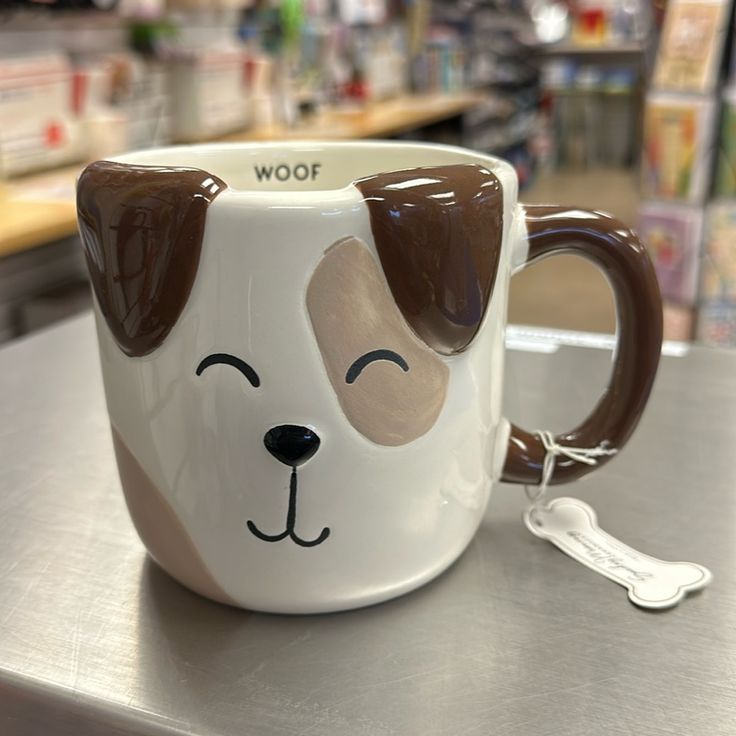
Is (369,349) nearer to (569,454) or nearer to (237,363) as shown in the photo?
(237,363)

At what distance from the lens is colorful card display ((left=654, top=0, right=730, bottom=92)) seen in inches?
69.4

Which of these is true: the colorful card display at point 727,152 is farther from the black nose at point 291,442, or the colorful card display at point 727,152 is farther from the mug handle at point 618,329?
the black nose at point 291,442

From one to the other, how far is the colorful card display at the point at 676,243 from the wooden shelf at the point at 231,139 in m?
0.88

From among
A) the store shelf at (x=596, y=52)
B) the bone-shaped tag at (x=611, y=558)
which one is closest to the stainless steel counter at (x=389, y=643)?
the bone-shaped tag at (x=611, y=558)

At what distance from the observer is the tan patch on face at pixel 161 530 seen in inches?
15.4

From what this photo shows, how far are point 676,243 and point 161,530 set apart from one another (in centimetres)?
173

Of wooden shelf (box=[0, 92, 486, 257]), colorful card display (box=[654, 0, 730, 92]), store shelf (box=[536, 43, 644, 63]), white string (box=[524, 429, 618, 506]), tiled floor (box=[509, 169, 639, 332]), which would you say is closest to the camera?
white string (box=[524, 429, 618, 506])

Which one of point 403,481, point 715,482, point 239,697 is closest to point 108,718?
point 239,697

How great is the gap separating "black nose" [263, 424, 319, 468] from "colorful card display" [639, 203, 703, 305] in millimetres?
1668

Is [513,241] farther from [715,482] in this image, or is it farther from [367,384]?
[715,482]

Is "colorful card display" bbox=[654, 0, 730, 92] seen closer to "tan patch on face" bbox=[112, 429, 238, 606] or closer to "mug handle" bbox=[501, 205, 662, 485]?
"mug handle" bbox=[501, 205, 662, 485]

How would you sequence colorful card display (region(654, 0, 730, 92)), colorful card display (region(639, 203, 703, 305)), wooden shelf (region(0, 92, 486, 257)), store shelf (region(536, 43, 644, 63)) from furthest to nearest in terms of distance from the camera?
store shelf (region(536, 43, 644, 63))
colorful card display (region(639, 203, 703, 305))
colorful card display (region(654, 0, 730, 92))
wooden shelf (region(0, 92, 486, 257))

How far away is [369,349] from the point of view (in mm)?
348

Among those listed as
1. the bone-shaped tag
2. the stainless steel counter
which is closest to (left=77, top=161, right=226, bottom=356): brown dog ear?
the stainless steel counter
